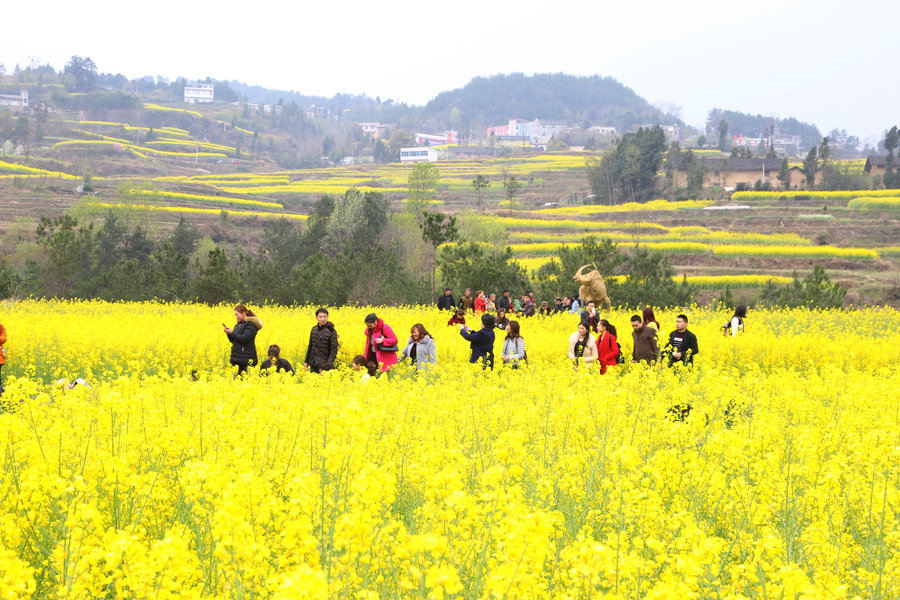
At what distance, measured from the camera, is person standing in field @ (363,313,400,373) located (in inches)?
379

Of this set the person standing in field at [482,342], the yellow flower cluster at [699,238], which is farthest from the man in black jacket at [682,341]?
the yellow flower cluster at [699,238]

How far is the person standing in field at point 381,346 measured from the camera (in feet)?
31.6

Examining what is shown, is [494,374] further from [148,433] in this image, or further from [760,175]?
[760,175]

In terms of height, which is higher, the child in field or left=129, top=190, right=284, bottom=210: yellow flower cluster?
left=129, top=190, right=284, bottom=210: yellow flower cluster

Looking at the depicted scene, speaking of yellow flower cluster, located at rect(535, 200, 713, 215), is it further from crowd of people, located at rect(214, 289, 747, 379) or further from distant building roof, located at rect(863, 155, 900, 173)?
crowd of people, located at rect(214, 289, 747, 379)

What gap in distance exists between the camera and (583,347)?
31.7ft

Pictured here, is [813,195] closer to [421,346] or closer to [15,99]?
[421,346]

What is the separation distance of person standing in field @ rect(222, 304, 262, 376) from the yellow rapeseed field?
1.15 meters

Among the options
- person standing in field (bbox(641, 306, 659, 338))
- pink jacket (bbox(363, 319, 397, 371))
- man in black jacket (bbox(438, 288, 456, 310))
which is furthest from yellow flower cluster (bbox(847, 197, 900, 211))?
pink jacket (bbox(363, 319, 397, 371))

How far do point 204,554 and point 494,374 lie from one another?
6.17m

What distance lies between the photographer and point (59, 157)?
97.2 meters

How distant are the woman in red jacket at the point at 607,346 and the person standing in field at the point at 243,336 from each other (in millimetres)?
4687

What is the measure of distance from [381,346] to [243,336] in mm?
1883

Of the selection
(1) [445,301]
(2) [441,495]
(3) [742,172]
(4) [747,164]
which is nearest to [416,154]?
(4) [747,164]
